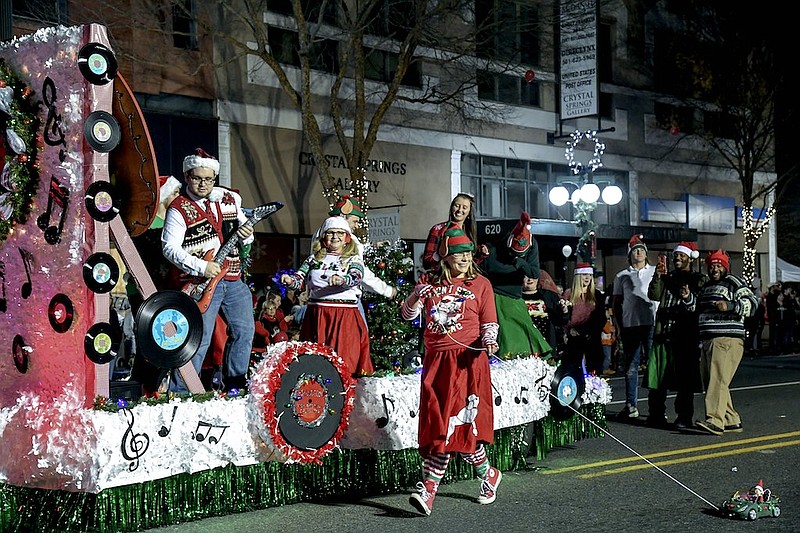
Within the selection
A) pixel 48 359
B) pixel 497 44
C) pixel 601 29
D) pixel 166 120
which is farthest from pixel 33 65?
pixel 601 29

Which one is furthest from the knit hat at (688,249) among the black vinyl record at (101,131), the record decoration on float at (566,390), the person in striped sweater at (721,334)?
the black vinyl record at (101,131)

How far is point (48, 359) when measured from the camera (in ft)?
20.9

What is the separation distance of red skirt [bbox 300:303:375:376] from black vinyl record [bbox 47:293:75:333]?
2290 millimetres

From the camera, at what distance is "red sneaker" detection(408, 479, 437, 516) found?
21.6ft

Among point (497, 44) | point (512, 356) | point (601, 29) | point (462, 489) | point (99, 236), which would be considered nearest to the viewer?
point (99, 236)

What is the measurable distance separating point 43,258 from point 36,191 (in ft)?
1.40

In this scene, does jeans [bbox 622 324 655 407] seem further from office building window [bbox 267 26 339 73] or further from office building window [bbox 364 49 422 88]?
office building window [bbox 364 49 422 88]

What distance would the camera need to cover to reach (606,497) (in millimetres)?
7172

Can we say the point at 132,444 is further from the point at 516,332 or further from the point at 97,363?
the point at 516,332

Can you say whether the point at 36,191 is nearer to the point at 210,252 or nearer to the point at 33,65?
the point at 33,65

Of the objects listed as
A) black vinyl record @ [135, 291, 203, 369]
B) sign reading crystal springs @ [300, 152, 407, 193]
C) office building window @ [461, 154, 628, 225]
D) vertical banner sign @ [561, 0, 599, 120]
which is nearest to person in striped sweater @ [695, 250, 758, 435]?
black vinyl record @ [135, 291, 203, 369]

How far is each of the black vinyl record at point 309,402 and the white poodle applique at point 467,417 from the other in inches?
32.2

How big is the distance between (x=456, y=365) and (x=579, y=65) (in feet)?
68.1

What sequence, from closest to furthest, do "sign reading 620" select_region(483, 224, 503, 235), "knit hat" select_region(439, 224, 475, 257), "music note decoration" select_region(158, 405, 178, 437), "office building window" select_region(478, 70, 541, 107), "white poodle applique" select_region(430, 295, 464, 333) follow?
1. "music note decoration" select_region(158, 405, 178, 437)
2. "white poodle applique" select_region(430, 295, 464, 333)
3. "knit hat" select_region(439, 224, 475, 257)
4. "sign reading 620" select_region(483, 224, 503, 235)
5. "office building window" select_region(478, 70, 541, 107)
